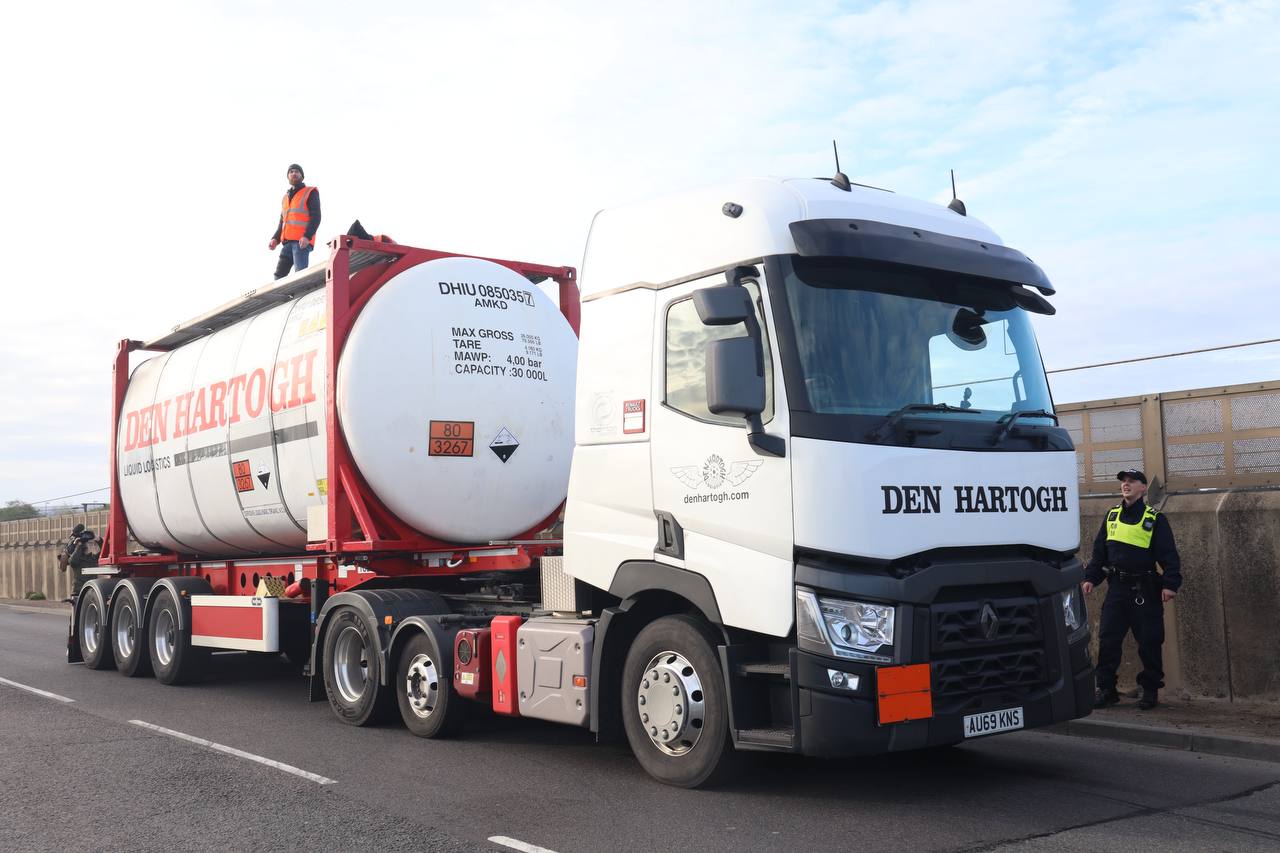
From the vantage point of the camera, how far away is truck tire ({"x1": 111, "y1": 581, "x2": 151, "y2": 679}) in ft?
41.1

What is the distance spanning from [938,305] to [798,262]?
2.84ft

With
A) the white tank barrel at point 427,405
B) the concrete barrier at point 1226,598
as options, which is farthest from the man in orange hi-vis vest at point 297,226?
the concrete barrier at point 1226,598

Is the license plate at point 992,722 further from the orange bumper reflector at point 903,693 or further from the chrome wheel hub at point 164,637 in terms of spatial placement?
the chrome wheel hub at point 164,637

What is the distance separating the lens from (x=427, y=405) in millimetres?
8969

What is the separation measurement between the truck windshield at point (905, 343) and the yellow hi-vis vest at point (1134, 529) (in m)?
2.89

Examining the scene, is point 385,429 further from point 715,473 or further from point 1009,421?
point 1009,421

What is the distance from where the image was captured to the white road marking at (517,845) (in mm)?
5137

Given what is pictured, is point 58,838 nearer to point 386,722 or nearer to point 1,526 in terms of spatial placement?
point 386,722

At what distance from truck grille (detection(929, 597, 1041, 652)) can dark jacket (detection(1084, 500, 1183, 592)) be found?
325cm

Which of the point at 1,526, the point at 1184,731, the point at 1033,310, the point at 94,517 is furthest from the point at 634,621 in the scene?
the point at 1,526

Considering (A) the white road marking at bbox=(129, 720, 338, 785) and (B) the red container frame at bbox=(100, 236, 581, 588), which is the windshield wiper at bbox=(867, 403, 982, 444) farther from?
(A) the white road marking at bbox=(129, 720, 338, 785)

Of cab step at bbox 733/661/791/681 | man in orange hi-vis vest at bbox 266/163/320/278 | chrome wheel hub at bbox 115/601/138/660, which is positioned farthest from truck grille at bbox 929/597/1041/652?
chrome wheel hub at bbox 115/601/138/660

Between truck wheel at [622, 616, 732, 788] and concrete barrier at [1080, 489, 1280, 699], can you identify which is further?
concrete barrier at [1080, 489, 1280, 699]

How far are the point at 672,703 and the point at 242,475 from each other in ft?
19.4
